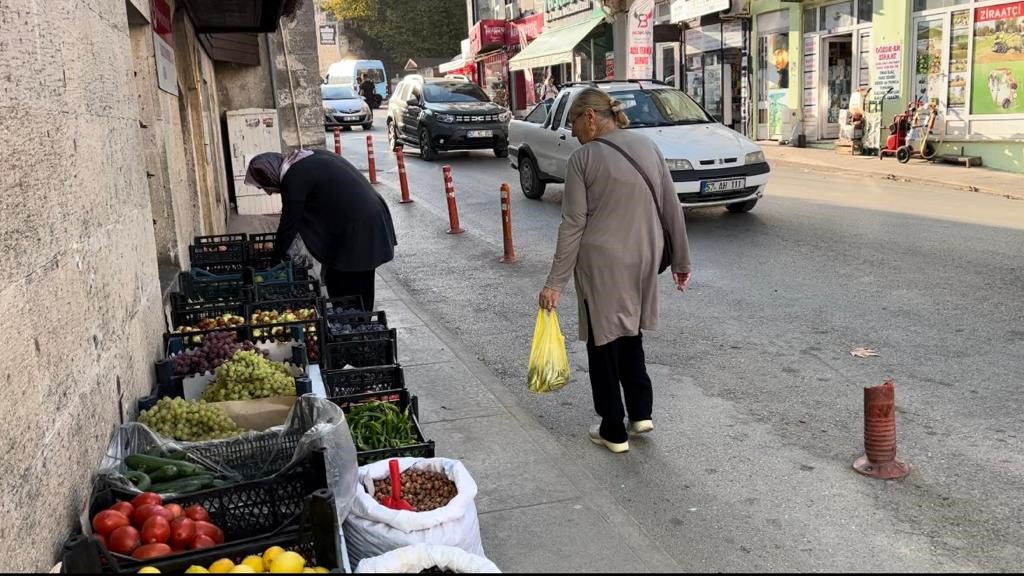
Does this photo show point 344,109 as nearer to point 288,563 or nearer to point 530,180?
point 530,180

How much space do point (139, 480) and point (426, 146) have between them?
Result: 61.2ft

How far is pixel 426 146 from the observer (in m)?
21.5

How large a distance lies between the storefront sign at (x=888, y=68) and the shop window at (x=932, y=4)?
0.76 m

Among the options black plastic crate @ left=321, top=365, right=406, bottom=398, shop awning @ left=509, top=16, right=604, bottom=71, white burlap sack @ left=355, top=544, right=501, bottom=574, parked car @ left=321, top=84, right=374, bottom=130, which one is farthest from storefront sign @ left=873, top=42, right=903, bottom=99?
parked car @ left=321, top=84, right=374, bottom=130

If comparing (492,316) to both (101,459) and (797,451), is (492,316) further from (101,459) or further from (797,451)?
(101,459)

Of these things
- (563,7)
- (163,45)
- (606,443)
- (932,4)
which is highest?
(563,7)

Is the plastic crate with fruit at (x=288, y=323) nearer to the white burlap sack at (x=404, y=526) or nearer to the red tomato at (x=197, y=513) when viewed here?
the white burlap sack at (x=404, y=526)

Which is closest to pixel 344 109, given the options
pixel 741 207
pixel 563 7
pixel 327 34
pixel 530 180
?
pixel 563 7

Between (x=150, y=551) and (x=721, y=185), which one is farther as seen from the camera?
(x=721, y=185)

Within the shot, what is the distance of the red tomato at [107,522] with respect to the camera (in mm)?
2912

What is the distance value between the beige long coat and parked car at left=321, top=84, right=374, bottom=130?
1193 inches

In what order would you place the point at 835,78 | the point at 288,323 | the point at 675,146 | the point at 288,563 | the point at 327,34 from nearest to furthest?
the point at 288,563 < the point at 288,323 < the point at 675,146 < the point at 835,78 < the point at 327,34

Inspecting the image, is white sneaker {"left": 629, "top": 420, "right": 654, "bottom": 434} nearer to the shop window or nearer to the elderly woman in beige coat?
the elderly woman in beige coat

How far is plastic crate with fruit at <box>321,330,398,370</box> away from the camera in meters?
5.34
